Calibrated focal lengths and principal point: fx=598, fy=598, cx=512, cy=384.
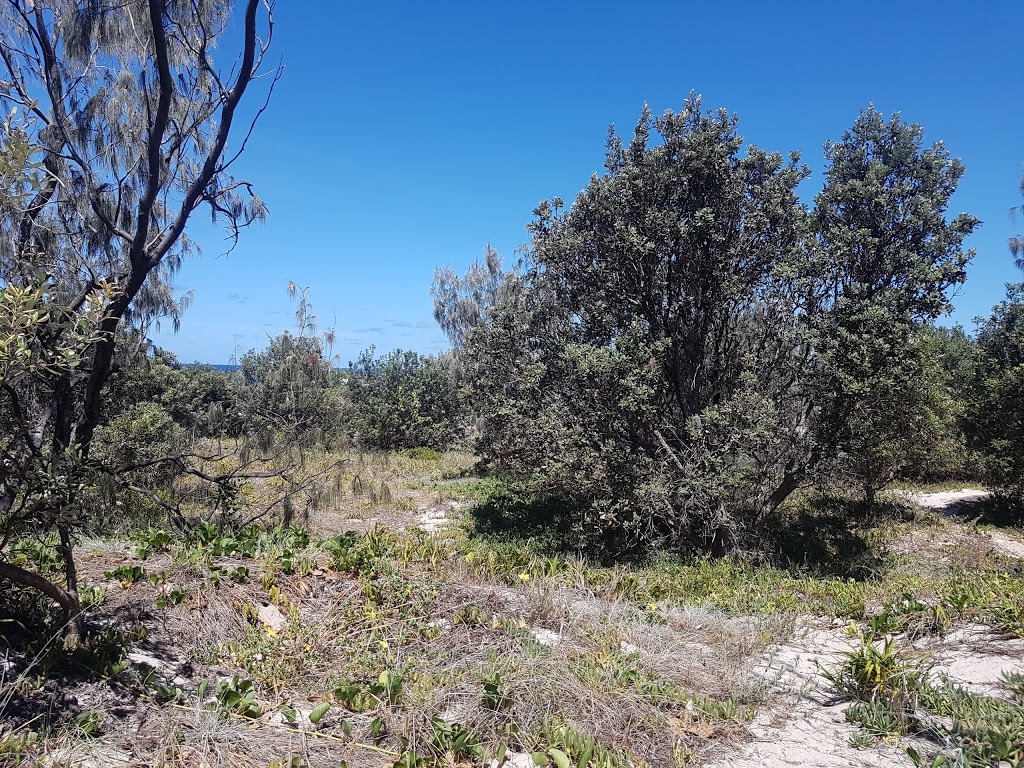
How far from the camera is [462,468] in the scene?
16750 millimetres

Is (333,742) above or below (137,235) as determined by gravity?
below

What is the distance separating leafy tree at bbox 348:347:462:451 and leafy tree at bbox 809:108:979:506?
40.2 feet

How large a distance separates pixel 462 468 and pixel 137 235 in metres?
11.3

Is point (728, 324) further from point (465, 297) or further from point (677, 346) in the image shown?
point (465, 297)

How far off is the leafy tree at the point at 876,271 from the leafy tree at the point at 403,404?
1224 centimetres

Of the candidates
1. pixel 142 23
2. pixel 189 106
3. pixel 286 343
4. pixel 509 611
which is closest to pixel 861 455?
pixel 509 611

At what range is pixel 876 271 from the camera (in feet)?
28.0

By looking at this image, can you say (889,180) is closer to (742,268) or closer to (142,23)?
(742,268)

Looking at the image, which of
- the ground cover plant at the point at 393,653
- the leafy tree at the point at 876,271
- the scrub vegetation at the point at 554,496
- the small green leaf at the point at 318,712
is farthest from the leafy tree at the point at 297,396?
the small green leaf at the point at 318,712

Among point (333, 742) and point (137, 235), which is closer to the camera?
point (333, 742)

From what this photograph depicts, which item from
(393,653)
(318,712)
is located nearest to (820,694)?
(393,653)

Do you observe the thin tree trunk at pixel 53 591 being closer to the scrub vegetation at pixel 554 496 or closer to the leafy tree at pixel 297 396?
the scrub vegetation at pixel 554 496

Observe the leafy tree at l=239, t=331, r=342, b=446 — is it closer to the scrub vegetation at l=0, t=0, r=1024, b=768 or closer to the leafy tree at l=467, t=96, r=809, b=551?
the scrub vegetation at l=0, t=0, r=1024, b=768

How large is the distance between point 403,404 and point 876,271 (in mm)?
14427
